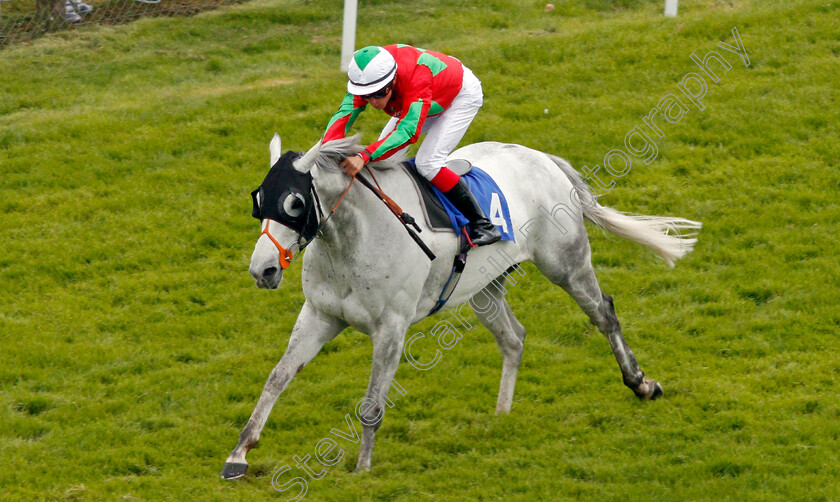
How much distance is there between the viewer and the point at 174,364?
7434 mm

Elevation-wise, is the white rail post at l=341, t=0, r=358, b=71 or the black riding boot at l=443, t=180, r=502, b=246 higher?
the black riding boot at l=443, t=180, r=502, b=246

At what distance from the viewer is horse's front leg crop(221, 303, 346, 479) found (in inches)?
227

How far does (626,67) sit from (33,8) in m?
7.37

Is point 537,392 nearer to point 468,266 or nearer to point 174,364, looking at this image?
point 468,266

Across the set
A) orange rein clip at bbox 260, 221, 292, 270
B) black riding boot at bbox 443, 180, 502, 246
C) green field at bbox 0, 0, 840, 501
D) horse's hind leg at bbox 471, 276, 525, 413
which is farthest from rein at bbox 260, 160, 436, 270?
green field at bbox 0, 0, 840, 501

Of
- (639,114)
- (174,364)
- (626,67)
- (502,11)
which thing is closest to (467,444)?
(174,364)

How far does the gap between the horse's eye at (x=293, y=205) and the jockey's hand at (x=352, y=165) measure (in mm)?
424

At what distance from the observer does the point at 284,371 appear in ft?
19.0

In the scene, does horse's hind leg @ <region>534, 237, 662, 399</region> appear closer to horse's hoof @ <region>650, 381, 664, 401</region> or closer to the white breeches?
horse's hoof @ <region>650, 381, 664, 401</region>

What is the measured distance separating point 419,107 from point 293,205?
1.07 meters

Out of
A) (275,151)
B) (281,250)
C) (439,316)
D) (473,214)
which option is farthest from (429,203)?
(439,316)

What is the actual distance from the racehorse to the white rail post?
4860mm

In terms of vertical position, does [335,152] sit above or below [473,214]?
above

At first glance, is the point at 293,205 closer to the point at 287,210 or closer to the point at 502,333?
the point at 287,210
